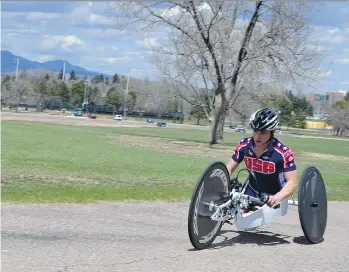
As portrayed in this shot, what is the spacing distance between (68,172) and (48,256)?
9548 mm

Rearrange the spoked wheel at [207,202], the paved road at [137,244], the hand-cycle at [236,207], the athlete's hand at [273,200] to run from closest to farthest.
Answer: the paved road at [137,244] < the spoked wheel at [207,202] < the hand-cycle at [236,207] < the athlete's hand at [273,200]

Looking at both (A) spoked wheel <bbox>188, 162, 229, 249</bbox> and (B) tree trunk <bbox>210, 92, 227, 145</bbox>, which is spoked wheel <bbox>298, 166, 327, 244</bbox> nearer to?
(A) spoked wheel <bbox>188, 162, 229, 249</bbox>

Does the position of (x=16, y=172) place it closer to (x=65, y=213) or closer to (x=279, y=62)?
(x=65, y=213)

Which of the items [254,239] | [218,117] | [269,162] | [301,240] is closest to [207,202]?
[269,162]

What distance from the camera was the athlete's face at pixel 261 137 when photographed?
24.2 feet

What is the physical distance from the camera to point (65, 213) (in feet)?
28.3

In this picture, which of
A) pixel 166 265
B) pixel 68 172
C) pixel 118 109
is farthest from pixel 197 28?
pixel 118 109

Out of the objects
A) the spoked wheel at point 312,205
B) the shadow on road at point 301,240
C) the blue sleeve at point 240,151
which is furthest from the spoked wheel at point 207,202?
the shadow on road at point 301,240

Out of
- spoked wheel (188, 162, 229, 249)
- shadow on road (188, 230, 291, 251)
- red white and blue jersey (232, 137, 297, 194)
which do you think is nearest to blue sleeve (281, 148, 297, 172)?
red white and blue jersey (232, 137, 297, 194)

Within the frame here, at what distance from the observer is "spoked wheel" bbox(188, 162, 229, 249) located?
6762mm

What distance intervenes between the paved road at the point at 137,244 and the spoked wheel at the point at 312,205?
0.17 m

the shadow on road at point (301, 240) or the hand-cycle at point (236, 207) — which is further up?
the hand-cycle at point (236, 207)

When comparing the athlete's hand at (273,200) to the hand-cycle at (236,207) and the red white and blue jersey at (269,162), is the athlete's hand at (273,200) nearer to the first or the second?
the hand-cycle at (236,207)

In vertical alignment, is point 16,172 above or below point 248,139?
below
